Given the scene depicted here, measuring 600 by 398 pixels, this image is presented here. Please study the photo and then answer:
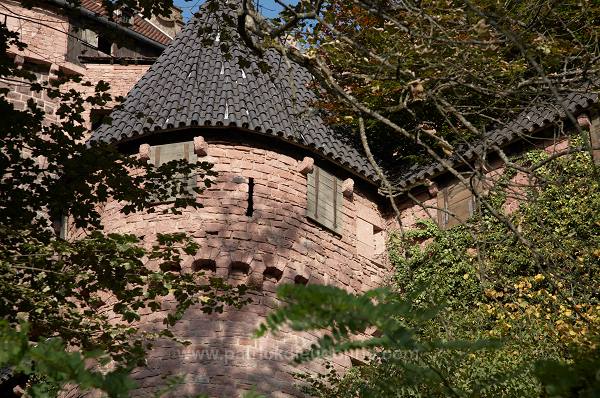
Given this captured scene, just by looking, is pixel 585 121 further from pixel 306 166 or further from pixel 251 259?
pixel 251 259

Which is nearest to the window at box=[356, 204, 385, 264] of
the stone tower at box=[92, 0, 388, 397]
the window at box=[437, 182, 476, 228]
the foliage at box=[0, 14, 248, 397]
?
the stone tower at box=[92, 0, 388, 397]

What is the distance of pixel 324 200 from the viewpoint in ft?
44.6

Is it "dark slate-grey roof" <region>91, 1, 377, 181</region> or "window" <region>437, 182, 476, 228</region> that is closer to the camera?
"dark slate-grey roof" <region>91, 1, 377, 181</region>

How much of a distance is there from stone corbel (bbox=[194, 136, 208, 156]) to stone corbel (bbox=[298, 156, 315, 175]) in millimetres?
1364

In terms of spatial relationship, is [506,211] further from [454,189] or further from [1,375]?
[1,375]

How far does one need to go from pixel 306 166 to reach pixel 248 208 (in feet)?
3.70

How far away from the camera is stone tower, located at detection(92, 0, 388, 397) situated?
11.5 meters

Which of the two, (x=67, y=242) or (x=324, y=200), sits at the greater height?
(x=324, y=200)

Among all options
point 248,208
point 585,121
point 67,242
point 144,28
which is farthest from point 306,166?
point 144,28

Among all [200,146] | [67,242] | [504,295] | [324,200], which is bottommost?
[67,242]

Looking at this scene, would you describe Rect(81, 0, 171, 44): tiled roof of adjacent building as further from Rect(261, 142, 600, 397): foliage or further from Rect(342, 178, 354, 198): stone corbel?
Rect(261, 142, 600, 397): foliage

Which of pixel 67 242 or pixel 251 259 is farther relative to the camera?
pixel 251 259

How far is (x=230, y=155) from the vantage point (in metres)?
13.1

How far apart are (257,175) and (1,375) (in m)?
4.15
